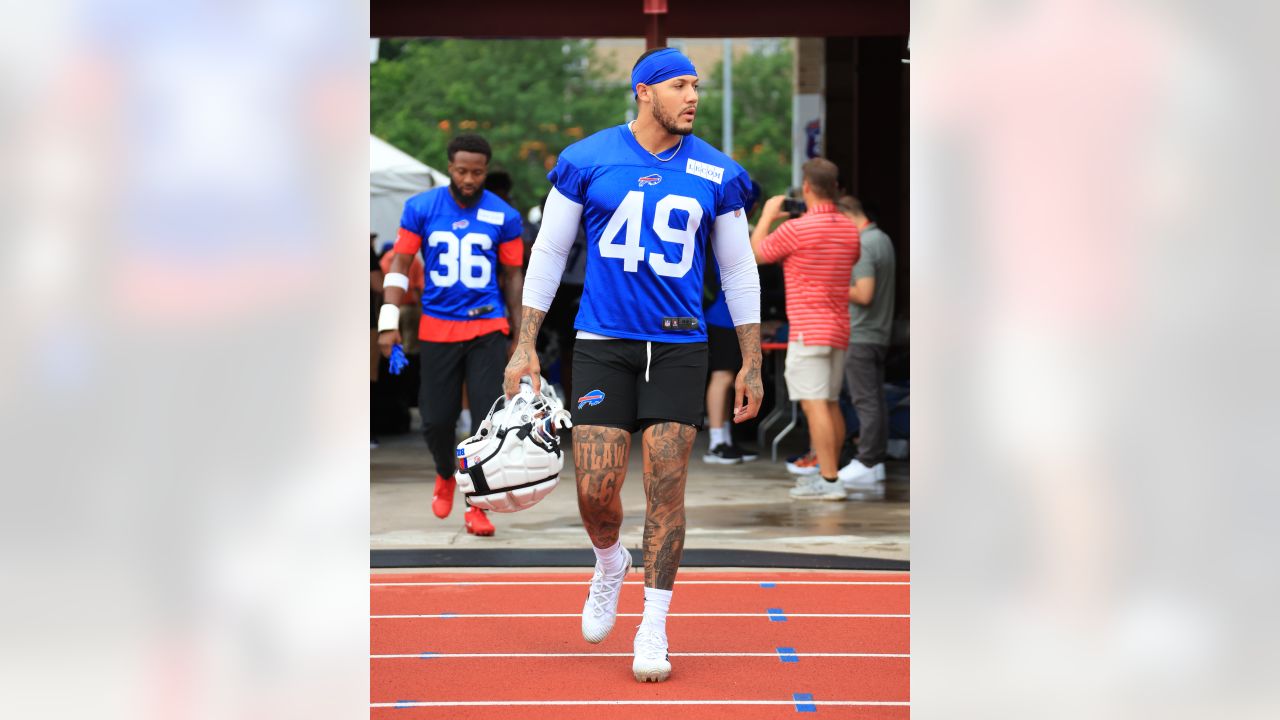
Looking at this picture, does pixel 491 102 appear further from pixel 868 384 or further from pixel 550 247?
pixel 550 247

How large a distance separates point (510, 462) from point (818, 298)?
16.4ft

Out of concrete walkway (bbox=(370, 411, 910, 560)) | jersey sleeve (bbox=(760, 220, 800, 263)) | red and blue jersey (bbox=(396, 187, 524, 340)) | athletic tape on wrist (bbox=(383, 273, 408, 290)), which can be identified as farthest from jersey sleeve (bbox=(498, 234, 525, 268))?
jersey sleeve (bbox=(760, 220, 800, 263))

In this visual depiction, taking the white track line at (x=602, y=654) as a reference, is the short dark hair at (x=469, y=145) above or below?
above

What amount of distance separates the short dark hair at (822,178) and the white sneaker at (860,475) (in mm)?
1995

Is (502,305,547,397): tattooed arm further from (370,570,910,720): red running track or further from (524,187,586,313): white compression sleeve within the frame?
(370,570,910,720): red running track

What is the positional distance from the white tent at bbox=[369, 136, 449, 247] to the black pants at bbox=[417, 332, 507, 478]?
820 cm

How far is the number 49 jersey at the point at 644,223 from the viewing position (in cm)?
540

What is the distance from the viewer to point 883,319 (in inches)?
419

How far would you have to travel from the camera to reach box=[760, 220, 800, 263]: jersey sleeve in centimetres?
998

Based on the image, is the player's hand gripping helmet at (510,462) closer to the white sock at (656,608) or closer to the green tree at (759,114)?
the white sock at (656,608)

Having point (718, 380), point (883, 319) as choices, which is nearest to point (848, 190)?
point (718, 380)

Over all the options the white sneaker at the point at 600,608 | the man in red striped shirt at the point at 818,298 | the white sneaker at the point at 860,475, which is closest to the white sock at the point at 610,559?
the white sneaker at the point at 600,608
